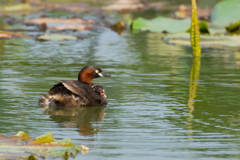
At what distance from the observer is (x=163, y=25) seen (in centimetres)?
1736

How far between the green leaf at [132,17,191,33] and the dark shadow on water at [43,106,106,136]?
31.1 ft

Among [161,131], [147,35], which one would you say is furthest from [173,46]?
[161,131]

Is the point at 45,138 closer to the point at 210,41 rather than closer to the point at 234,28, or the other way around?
the point at 210,41

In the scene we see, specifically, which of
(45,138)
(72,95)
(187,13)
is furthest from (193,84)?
(187,13)

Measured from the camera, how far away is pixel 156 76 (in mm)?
9836

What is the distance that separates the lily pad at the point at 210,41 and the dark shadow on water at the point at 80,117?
6266mm

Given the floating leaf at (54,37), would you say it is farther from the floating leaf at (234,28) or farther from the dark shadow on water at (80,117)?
the dark shadow on water at (80,117)

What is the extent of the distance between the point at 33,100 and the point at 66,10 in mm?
17427

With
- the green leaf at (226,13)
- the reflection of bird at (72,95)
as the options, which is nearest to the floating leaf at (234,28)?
the green leaf at (226,13)

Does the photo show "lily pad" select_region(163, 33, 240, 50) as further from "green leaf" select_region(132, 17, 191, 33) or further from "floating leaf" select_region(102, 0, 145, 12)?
"floating leaf" select_region(102, 0, 145, 12)

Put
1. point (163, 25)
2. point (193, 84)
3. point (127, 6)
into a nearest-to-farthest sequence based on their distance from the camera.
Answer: point (193, 84), point (163, 25), point (127, 6)

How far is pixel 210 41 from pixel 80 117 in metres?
7.70

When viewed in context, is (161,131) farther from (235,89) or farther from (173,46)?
(173,46)

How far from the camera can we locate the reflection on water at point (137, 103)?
17.5 ft
